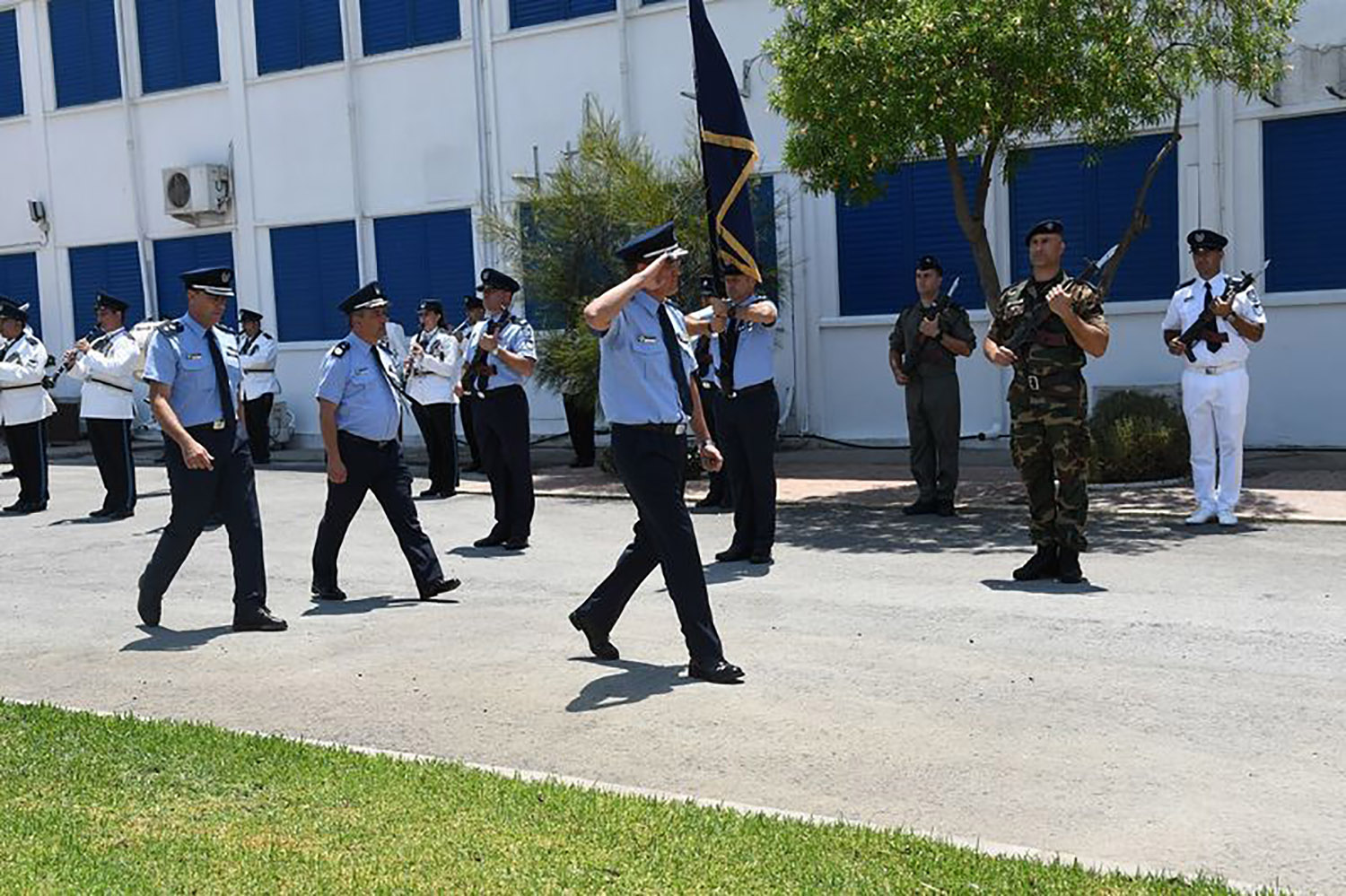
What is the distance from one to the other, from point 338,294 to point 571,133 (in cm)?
474

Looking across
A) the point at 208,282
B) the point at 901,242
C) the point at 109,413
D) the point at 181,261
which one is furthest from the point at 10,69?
the point at 208,282

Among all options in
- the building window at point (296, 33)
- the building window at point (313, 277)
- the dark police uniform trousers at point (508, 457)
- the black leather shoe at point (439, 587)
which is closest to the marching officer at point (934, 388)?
the dark police uniform trousers at point (508, 457)

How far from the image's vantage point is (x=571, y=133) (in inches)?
842

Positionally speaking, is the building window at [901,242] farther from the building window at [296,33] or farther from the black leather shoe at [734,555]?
the building window at [296,33]

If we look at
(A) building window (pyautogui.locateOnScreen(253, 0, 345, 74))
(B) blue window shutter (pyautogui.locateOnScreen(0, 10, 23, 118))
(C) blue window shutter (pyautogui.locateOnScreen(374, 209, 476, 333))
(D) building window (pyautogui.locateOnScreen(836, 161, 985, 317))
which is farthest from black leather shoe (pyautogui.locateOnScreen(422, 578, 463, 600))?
(B) blue window shutter (pyautogui.locateOnScreen(0, 10, 23, 118))

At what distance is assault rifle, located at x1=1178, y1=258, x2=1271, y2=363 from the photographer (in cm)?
1213

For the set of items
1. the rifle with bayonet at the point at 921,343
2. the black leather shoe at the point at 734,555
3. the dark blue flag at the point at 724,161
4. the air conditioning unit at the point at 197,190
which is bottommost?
the black leather shoe at the point at 734,555

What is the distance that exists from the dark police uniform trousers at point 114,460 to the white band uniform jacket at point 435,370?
2824mm

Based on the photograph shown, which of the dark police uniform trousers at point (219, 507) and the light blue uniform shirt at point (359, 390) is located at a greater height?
the light blue uniform shirt at point (359, 390)

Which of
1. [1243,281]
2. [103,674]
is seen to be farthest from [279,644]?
[1243,281]

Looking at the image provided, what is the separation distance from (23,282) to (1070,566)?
891 inches

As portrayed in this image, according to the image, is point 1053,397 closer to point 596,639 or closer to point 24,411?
point 596,639

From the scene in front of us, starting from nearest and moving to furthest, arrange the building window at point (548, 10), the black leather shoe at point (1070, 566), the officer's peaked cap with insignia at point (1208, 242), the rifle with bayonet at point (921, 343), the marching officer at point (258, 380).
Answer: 1. the black leather shoe at point (1070, 566)
2. the officer's peaked cap with insignia at point (1208, 242)
3. the rifle with bayonet at point (921, 343)
4. the building window at point (548, 10)
5. the marching officer at point (258, 380)

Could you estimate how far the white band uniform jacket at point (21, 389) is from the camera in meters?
16.5
